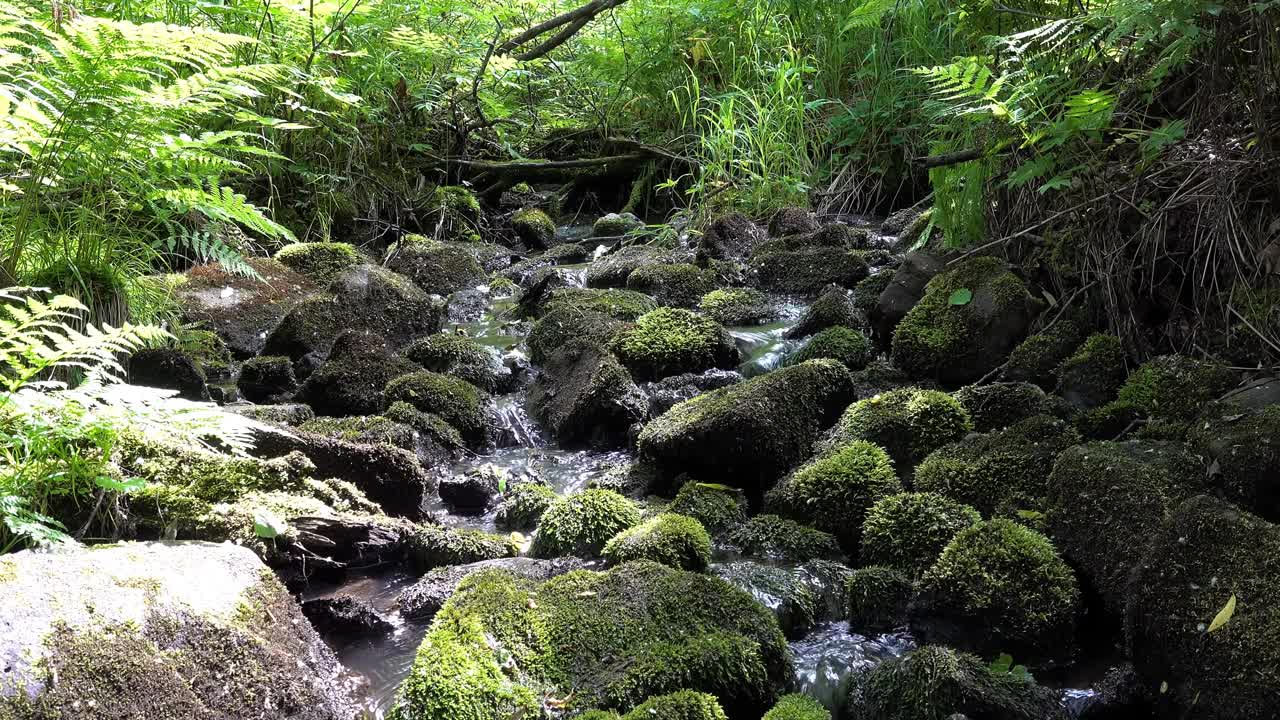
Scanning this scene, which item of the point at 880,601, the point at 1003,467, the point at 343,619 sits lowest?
the point at 343,619

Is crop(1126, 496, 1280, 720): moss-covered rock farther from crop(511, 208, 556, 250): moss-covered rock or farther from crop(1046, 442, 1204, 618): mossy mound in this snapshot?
crop(511, 208, 556, 250): moss-covered rock

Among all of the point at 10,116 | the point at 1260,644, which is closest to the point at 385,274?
the point at 10,116

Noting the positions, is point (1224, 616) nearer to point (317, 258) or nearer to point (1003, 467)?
point (1003, 467)

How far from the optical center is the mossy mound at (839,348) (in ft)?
19.0

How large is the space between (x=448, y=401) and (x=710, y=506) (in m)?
1.95

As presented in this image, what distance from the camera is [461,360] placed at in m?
6.30

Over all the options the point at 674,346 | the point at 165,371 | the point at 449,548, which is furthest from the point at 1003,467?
the point at 165,371

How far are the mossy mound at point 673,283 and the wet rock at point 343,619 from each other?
163 inches

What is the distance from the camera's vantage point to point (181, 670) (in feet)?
8.75

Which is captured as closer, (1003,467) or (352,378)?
(1003,467)

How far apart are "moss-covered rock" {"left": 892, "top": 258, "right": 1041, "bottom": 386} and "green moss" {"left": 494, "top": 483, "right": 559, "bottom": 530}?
2.20 m

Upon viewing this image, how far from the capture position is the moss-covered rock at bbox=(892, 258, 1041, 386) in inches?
205

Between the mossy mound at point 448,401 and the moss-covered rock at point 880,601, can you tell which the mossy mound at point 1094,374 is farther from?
the mossy mound at point 448,401

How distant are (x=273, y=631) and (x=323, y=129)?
22.5 ft
